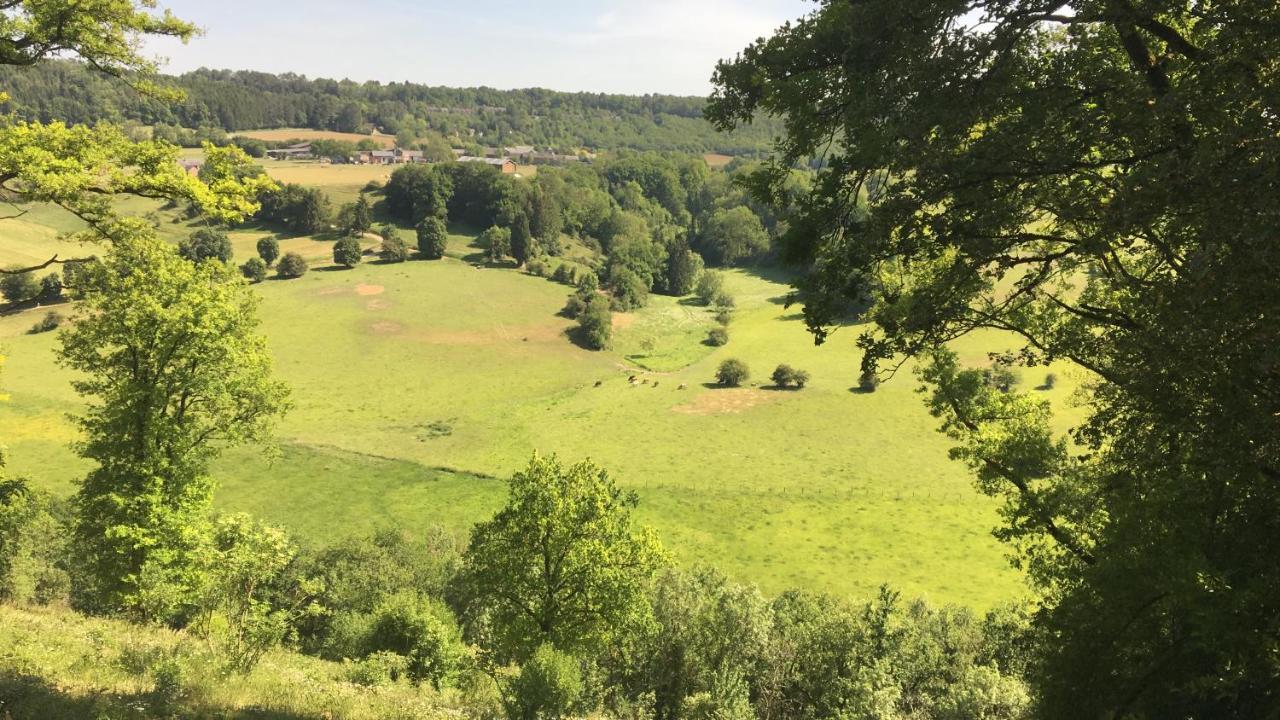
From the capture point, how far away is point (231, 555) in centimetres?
1386

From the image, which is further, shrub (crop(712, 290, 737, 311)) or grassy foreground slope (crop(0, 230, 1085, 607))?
shrub (crop(712, 290, 737, 311))

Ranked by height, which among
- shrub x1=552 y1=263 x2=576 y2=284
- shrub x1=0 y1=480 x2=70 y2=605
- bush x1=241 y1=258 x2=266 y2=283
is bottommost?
shrub x1=0 y1=480 x2=70 y2=605

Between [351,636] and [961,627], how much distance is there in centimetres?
2470

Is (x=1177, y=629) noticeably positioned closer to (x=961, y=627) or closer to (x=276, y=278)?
(x=961, y=627)

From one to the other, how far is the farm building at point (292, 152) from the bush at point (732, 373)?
15376cm

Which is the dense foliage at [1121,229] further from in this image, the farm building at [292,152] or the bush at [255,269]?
the farm building at [292,152]

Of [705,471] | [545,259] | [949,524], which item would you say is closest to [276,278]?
[545,259]

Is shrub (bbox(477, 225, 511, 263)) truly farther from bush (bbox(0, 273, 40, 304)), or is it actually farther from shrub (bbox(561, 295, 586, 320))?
bush (bbox(0, 273, 40, 304))

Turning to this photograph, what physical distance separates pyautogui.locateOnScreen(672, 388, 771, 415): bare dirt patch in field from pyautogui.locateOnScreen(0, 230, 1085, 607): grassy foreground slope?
32 cm

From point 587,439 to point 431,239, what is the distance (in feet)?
215

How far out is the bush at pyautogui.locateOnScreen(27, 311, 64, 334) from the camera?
226 feet

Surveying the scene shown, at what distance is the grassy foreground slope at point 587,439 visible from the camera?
40531 millimetres

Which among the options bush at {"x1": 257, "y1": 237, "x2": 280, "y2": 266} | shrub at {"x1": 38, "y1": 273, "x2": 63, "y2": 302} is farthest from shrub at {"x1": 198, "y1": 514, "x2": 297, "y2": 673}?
bush at {"x1": 257, "y1": 237, "x2": 280, "y2": 266}

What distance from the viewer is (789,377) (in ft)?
231
